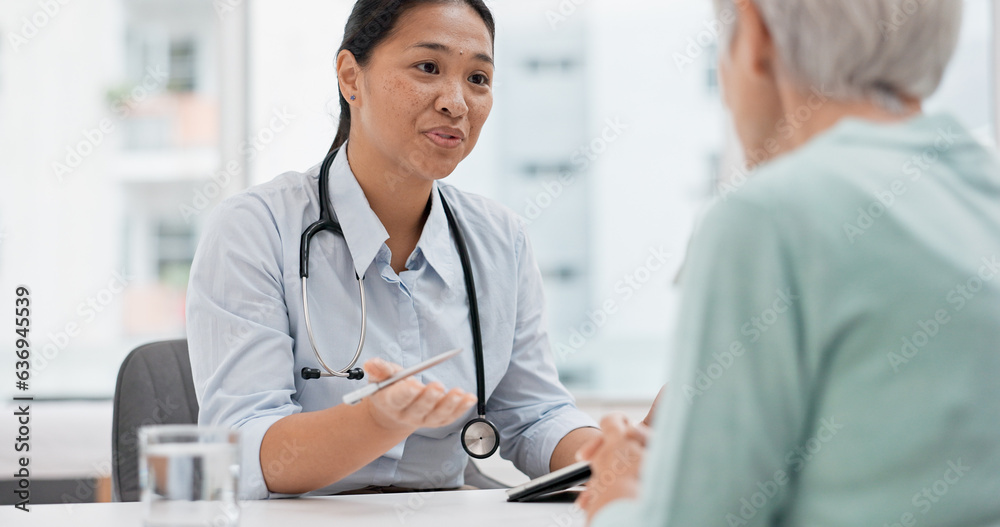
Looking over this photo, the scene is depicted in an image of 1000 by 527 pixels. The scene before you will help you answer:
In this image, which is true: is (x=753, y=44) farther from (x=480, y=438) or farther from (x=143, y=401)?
(x=143, y=401)

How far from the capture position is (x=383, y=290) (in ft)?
4.67

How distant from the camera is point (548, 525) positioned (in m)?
0.96

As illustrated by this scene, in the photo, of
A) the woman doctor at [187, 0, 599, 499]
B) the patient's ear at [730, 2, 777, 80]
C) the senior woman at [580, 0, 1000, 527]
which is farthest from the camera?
the woman doctor at [187, 0, 599, 499]

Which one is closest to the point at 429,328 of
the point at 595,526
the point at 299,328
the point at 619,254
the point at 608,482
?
the point at 299,328


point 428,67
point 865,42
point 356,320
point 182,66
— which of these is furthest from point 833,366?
point 182,66

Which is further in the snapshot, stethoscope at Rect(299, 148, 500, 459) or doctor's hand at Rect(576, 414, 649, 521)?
stethoscope at Rect(299, 148, 500, 459)

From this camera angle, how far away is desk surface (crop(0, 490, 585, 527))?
962 mm

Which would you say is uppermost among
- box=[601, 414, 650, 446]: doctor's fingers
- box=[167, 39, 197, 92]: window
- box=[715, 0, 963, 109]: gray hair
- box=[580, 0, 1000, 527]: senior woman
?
box=[167, 39, 197, 92]: window

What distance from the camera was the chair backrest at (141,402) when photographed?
150 centimetres

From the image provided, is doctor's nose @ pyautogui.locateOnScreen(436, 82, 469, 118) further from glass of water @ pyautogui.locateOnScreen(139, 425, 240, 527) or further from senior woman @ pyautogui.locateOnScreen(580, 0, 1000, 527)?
senior woman @ pyautogui.locateOnScreen(580, 0, 1000, 527)

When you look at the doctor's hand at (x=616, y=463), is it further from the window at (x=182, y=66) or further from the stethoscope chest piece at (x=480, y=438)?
the window at (x=182, y=66)

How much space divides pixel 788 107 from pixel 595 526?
37 cm

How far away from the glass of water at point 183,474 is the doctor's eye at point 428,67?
0.87 meters

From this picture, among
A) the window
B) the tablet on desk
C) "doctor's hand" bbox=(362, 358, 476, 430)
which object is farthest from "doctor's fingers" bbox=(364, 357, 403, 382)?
the window
